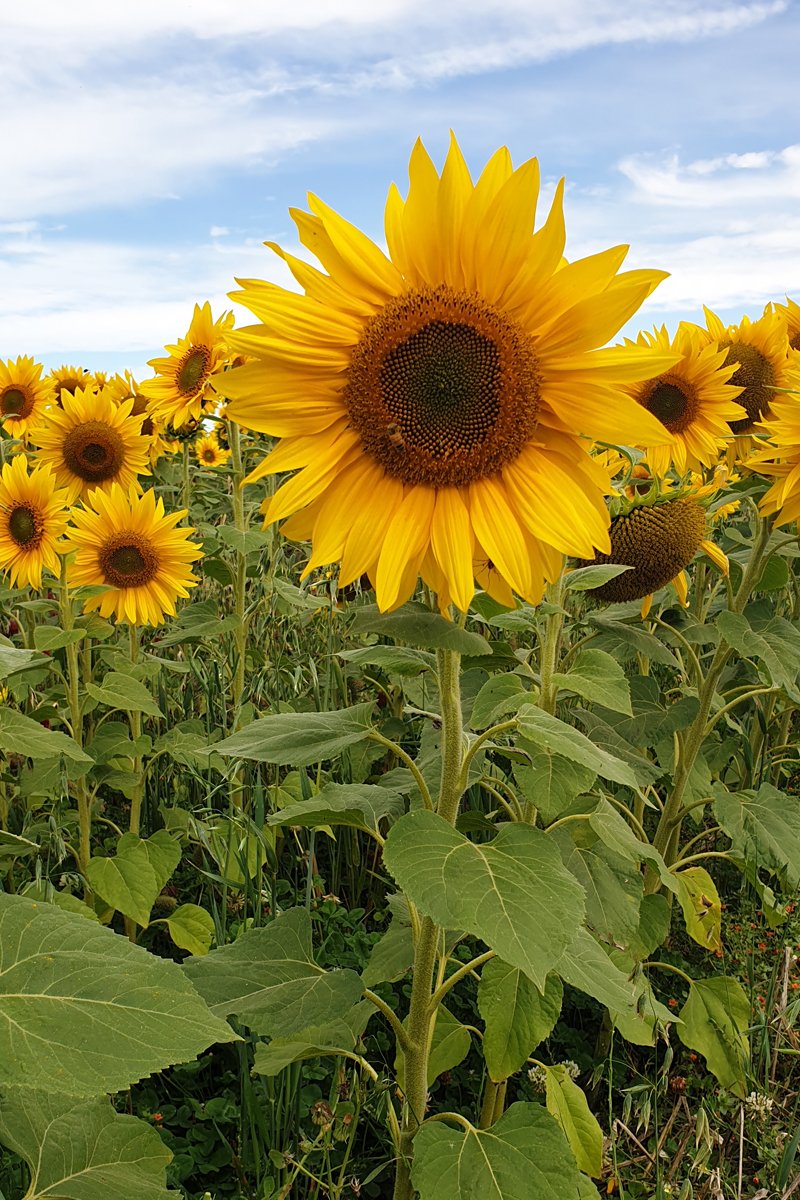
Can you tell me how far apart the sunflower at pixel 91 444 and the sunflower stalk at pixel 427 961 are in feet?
9.18

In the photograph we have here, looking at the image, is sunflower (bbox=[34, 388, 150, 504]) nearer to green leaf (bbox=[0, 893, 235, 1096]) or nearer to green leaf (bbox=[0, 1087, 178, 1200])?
green leaf (bbox=[0, 1087, 178, 1200])

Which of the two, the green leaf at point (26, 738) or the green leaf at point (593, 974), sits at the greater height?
the green leaf at point (26, 738)

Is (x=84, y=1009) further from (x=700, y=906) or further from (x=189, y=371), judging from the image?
(x=189, y=371)

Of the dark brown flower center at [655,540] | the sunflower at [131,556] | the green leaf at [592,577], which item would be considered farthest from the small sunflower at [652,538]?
the sunflower at [131,556]

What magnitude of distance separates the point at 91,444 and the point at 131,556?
0.85 m

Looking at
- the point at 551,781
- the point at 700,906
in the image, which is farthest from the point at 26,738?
the point at 700,906

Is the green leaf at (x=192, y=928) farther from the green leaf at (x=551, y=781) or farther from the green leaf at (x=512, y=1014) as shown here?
the green leaf at (x=551, y=781)

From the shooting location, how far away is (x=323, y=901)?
291 centimetres

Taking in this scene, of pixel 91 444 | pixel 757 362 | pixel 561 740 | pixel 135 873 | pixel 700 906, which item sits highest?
pixel 757 362

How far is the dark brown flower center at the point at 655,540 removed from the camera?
2346mm

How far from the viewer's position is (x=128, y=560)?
3.52 meters

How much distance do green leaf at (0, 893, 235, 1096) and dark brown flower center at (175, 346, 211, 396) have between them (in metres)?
3.04

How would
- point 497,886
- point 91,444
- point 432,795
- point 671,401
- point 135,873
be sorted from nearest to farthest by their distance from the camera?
point 497,886, point 432,795, point 135,873, point 671,401, point 91,444

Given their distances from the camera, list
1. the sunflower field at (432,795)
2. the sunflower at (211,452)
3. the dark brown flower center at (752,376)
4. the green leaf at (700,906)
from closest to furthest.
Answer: the sunflower field at (432,795)
the green leaf at (700,906)
the dark brown flower center at (752,376)
the sunflower at (211,452)
